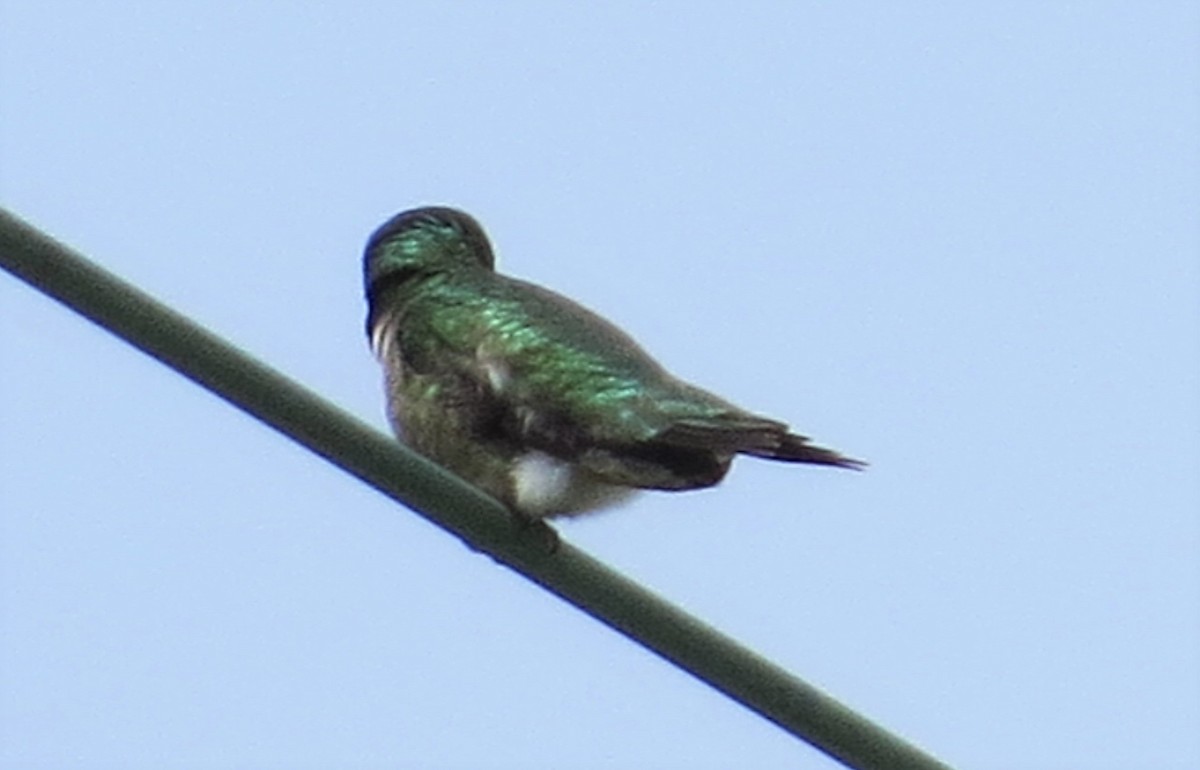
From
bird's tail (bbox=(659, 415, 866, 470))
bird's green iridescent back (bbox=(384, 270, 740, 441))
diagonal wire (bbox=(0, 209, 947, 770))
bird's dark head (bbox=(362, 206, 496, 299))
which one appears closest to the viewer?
diagonal wire (bbox=(0, 209, 947, 770))

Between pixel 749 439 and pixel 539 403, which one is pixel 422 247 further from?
pixel 749 439

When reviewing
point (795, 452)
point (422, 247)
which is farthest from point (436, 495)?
point (422, 247)

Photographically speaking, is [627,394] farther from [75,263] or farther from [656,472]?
[75,263]

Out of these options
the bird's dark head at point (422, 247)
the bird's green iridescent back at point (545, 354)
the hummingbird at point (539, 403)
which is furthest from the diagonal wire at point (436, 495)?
the bird's dark head at point (422, 247)

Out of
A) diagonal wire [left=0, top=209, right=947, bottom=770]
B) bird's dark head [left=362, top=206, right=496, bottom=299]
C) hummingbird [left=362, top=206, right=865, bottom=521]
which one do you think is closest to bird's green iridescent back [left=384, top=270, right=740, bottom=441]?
hummingbird [left=362, top=206, right=865, bottom=521]

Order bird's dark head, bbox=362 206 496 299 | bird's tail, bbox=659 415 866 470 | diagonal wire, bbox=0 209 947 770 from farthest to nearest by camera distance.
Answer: bird's dark head, bbox=362 206 496 299, bird's tail, bbox=659 415 866 470, diagonal wire, bbox=0 209 947 770

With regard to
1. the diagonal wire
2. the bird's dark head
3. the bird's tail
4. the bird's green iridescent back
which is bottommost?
the diagonal wire

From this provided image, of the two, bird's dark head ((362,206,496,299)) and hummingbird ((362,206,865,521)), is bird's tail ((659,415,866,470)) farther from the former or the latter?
bird's dark head ((362,206,496,299))
